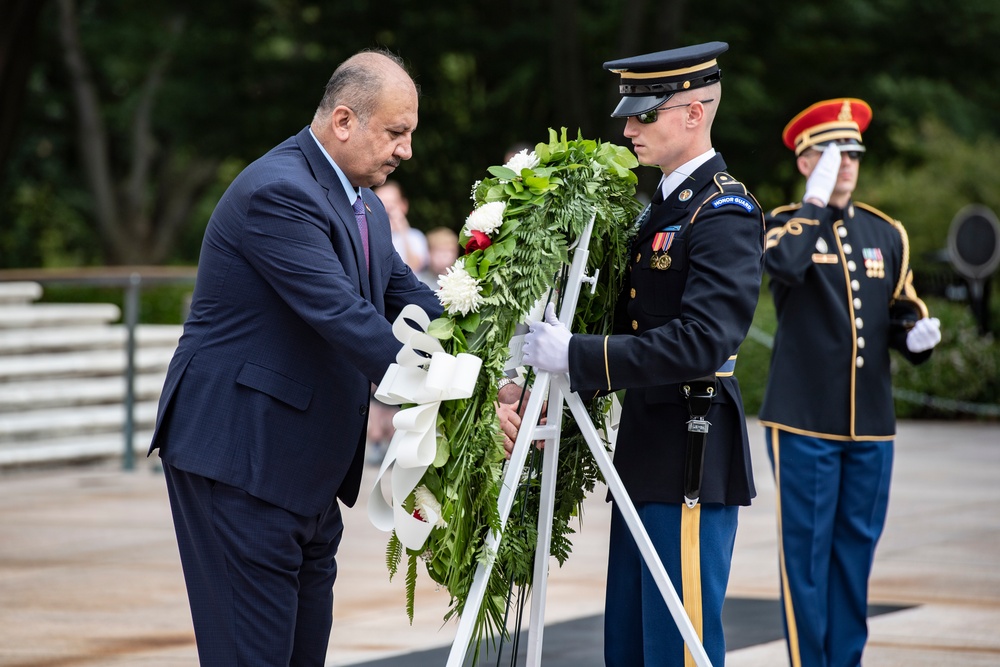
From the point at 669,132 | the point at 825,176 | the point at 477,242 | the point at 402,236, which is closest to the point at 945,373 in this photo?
the point at 402,236

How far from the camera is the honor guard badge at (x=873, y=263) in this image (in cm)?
509

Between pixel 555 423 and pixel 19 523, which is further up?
pixel 555 423

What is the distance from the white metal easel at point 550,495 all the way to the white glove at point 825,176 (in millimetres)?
1720

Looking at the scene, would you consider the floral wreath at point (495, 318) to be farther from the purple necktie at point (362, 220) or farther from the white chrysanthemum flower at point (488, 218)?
the purple necktie at point (362, 220)

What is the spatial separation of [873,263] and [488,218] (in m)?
2.21

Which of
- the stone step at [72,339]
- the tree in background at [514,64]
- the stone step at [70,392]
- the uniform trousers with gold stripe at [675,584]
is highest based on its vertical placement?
the tree in background at [514,64]

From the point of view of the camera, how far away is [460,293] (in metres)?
3.32

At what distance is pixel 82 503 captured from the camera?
363 inches

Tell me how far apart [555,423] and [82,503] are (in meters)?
6.43

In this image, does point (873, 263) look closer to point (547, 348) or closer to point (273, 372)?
point (547, 348)

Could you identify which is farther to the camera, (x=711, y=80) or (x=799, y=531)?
(x=799, y=531)

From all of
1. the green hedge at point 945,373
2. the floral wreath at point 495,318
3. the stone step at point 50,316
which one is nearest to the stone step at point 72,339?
the stone step at point 50,316

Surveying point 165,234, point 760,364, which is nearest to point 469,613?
point 760,364

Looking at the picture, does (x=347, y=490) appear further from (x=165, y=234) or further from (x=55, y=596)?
(x=165, y=234)
